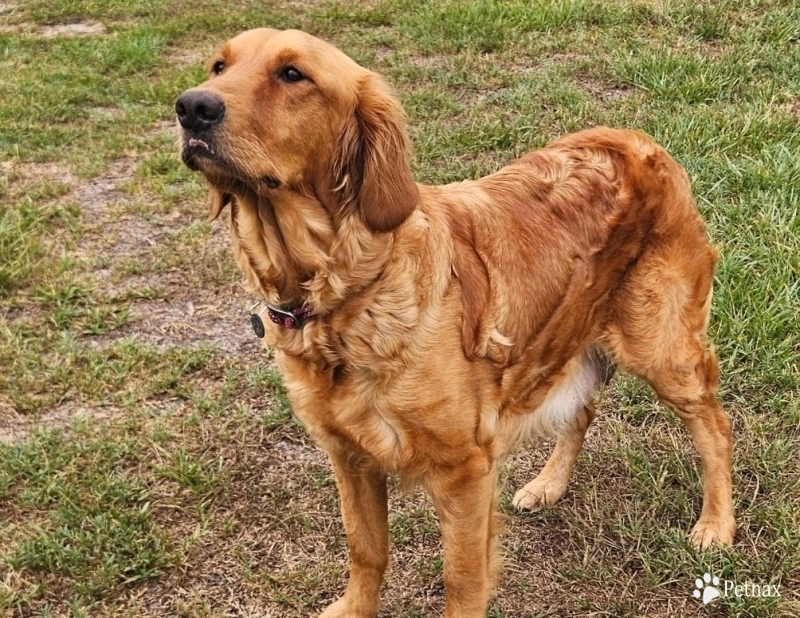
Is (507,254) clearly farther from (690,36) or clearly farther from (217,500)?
(690,36)

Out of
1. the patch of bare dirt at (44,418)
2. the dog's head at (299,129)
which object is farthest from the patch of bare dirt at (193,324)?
the dog's head at (299,129)

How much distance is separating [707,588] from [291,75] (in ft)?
7.47

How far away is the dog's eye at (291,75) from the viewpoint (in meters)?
2.22

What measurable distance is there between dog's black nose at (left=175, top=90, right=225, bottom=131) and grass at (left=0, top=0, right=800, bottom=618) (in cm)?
175

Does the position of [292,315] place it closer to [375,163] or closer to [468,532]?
[375,163]

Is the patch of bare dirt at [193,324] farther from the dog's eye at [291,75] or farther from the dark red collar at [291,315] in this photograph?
the dog's eye at [291,75]

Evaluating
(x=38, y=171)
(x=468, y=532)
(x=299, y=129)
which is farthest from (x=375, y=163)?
(x=38, y=171)

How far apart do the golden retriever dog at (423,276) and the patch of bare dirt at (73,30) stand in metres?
7.16

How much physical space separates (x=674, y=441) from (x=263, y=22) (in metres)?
6.62

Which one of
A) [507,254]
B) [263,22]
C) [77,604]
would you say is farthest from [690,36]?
[77,604]

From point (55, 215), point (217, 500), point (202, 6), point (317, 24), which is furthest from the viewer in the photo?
point (202, 6)

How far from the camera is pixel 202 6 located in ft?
29.8

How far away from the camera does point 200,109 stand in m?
2.04

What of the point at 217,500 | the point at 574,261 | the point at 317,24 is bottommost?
the point at 217,500
